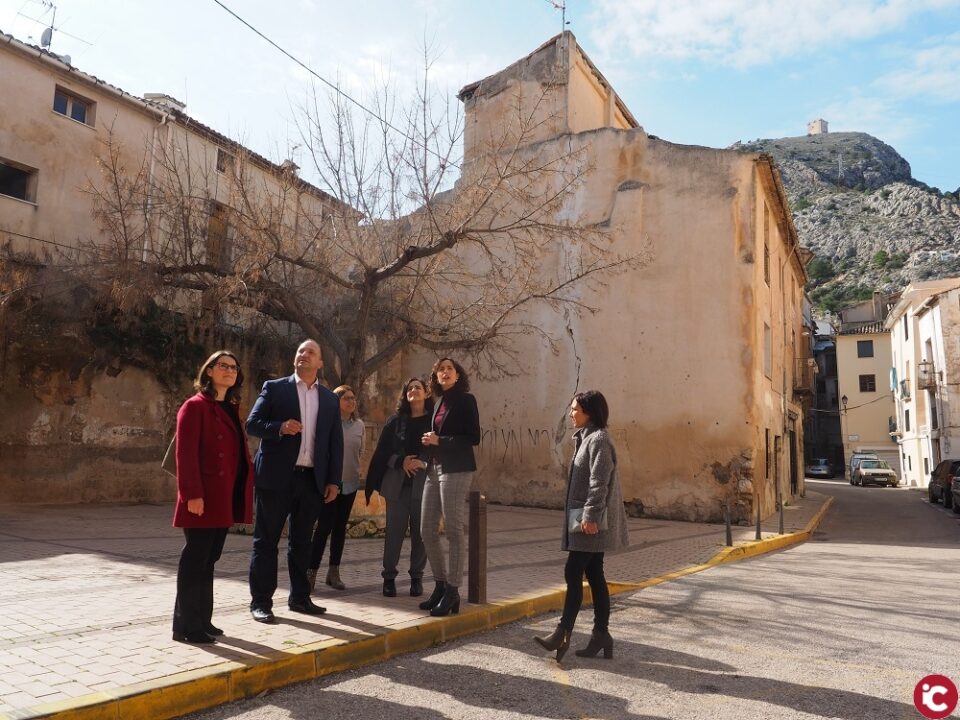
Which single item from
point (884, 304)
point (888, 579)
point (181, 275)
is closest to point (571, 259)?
point (181, 275)

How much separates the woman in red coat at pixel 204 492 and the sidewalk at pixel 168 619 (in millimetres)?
211

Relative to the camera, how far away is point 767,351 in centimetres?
1761

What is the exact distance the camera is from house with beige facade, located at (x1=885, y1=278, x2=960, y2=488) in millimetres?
33281

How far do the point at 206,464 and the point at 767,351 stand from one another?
624 inches

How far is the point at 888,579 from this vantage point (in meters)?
8.45

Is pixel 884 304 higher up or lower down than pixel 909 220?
lower down

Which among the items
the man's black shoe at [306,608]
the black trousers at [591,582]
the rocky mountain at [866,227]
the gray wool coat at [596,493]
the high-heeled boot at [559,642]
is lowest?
the high-heeled boot at [559,642]

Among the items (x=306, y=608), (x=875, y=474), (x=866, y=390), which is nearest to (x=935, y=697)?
(x=306, y=608)

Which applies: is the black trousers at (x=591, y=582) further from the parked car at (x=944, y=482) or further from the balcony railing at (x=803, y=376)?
the balcony railing at (x=803, y=376)

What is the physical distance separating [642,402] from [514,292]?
3.95 m

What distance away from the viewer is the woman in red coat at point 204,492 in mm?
4207

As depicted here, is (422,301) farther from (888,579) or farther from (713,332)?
(888,579)

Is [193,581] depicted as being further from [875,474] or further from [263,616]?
[875,474]

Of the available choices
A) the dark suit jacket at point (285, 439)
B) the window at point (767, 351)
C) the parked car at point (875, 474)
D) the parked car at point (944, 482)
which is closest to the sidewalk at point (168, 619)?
the dark suit jacket at point (285, 439)
